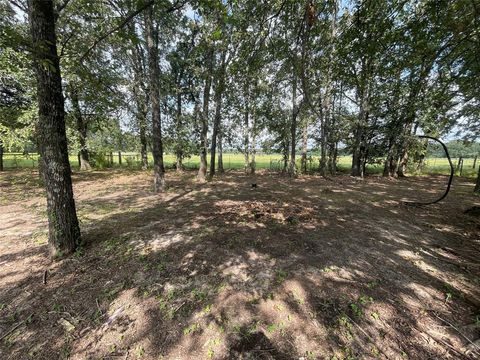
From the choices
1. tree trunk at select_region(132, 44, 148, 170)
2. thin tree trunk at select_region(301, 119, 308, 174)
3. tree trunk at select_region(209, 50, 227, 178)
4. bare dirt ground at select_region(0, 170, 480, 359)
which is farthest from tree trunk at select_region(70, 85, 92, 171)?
thin tree trunk at select_region(301, 119, 308, 174)

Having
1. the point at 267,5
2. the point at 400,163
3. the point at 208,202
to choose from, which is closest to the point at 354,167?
the point at 400,163

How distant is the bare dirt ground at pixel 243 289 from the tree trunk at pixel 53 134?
1.47 ft

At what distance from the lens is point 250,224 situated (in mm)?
4695

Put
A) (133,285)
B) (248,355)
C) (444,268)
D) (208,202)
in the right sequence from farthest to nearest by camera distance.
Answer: (208,202) < (444,268) < (133,285) < (248,355)

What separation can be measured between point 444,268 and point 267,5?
5.04 m

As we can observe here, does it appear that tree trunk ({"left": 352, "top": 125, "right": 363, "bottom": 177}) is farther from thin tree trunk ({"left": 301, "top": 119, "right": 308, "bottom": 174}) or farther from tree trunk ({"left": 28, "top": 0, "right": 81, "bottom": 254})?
tree trunk ({"left": 28, "top": 0, "right": 81, "bottom": 254})

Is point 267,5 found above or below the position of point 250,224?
above

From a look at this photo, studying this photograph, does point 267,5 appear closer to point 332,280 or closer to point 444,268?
point 332,280

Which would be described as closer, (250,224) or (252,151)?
(250,224)

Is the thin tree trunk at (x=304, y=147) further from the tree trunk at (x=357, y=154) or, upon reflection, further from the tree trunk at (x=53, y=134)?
the tree trunk at (x=53, y=134)

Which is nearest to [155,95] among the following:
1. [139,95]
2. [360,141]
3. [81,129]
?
[139,95]

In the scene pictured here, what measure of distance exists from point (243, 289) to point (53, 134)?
3.43 meters

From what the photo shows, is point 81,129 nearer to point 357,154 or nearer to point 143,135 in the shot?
point 143,135

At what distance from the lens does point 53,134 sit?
3018mm
